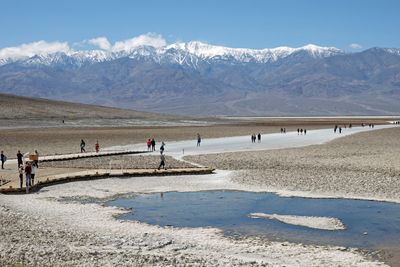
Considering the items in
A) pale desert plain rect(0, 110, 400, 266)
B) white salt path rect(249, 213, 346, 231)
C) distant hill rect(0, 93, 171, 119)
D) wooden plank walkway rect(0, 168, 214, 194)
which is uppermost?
distant hill rect(0, 93, 171, 119)

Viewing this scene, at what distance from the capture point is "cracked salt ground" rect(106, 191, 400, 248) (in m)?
19.0

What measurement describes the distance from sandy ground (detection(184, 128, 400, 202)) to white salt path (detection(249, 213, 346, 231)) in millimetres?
5477

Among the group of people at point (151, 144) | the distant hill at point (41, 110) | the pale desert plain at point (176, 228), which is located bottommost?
the pale desert plain at point (176, 228)

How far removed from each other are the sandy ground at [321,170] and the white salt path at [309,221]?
548cm

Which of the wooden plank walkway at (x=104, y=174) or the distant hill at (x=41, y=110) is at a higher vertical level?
the distant hill at (x=41, y=110)

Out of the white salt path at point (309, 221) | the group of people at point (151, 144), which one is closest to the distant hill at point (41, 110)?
the group of people at point (151, 144)

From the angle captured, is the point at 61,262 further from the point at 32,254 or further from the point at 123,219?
the point at 123,219

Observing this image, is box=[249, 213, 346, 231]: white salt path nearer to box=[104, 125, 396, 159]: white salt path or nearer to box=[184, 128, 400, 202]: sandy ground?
box=[184, 128, 400, 202]: sandy ground

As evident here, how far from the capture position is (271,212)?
2300cm

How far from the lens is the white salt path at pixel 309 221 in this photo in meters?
20.4

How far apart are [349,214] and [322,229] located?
3.03 m

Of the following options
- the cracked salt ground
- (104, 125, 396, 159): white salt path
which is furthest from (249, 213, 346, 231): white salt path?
(104, 125, 396, 159): white salt path

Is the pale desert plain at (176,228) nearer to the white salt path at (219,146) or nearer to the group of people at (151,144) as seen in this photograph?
the white salt path at (219,146)

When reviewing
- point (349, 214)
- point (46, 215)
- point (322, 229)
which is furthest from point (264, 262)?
point (46, 215)
